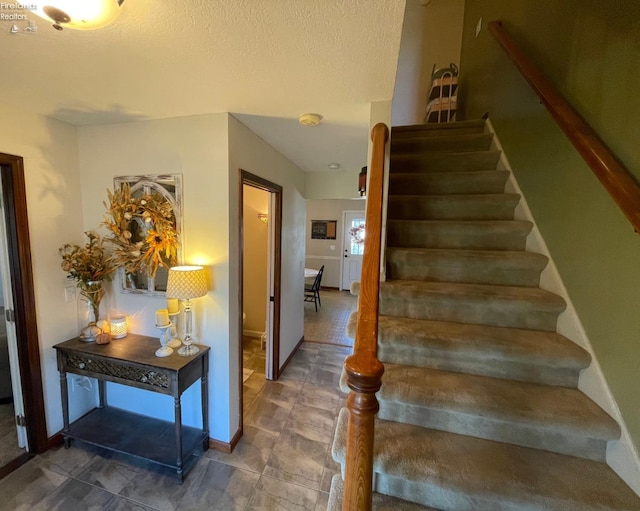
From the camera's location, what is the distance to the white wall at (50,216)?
1.76 meters

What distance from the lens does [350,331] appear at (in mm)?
1336

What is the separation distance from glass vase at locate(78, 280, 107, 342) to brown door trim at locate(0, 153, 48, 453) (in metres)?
0.26

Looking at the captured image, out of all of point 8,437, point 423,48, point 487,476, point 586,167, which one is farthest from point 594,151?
point 8,437

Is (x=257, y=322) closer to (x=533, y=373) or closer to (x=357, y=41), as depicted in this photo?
(x=533, y=373)

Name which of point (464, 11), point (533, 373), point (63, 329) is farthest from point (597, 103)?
point (63, 329)

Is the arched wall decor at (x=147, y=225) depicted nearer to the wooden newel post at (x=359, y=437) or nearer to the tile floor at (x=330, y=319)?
the wooden newel post at (x=359, y=437)

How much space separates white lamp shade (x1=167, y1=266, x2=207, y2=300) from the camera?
168 cm

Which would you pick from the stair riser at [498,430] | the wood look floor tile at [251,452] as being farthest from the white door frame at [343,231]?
the stair riser at [498,430]

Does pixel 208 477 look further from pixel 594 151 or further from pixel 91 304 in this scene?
pixel 594 151

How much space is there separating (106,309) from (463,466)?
2576 mm

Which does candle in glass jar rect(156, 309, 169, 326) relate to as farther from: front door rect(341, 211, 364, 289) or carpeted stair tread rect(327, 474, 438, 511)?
front door rect(341, 211, 364, 289)

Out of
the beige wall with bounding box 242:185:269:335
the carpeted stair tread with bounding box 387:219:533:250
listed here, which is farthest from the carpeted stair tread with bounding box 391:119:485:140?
the beige wall with bounding box 242:185:269:335

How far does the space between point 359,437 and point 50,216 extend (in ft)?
8.16

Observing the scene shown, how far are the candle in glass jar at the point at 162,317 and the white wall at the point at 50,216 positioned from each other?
83 cm
